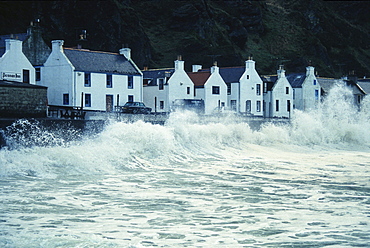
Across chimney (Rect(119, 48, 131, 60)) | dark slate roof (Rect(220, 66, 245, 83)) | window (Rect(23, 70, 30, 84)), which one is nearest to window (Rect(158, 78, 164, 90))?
chimney (Rect(119, 48, 131, 60))

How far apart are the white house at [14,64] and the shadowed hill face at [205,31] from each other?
129 ft

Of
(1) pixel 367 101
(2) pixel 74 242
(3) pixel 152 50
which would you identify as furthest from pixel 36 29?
(3) pixel 152 50

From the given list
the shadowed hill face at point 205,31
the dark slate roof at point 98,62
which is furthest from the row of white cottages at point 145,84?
the shadowed hill face at point 205,31

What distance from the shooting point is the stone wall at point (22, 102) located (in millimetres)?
35125

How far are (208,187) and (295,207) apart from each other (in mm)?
4675

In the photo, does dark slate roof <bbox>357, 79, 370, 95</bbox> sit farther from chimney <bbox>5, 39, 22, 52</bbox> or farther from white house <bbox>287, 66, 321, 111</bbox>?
chimney <bbox>5, 39, 22, 52</bbox>

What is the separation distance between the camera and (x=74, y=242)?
12125 millimetres

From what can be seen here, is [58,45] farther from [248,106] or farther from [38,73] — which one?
[248,106]

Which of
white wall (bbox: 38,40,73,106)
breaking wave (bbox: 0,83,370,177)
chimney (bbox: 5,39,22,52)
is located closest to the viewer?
breaking wave (bbox: 0,83,370,177)

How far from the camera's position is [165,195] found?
18.0 meters

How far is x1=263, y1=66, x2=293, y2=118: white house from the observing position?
236ft

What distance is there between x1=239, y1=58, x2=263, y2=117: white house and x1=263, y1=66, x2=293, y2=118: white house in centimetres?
294

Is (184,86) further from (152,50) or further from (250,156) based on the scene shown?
(152,50)

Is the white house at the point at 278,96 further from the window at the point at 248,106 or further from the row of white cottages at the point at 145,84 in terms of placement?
the window at the point at 248,106
